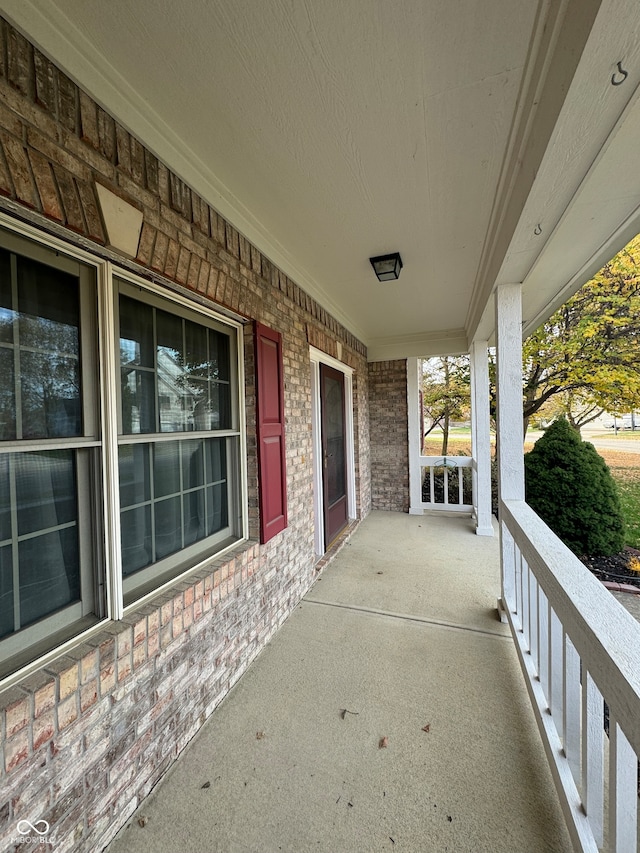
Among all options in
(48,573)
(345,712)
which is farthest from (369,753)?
(48,573)

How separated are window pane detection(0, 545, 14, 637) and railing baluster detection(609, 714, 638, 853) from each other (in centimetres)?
187

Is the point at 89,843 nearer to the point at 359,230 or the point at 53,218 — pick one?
the point at 53,218

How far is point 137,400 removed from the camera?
1621mm

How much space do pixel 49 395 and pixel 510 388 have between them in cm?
270

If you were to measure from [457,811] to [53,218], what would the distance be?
2.69m

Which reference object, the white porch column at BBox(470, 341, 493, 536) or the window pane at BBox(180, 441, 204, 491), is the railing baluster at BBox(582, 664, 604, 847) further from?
the white porch column at BBox(470, 341, 493, 536)

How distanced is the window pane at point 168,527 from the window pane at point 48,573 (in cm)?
40

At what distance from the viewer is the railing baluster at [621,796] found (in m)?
0.99

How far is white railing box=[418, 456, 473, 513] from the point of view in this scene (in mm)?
5566

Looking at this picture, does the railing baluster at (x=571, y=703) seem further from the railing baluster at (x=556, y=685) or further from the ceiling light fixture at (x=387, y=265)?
the ceiling light fixture at (x=387, y=265)

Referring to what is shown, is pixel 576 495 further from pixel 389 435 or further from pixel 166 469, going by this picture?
pixel 166 469

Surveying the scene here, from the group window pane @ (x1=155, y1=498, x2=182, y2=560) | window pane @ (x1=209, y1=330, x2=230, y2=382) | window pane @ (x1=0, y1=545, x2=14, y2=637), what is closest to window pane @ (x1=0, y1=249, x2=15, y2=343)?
window pane @ (x1=0, y1=545, x2=14, y2=637)

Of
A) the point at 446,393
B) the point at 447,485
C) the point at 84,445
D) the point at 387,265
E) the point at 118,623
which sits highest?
→ the point at 387,265

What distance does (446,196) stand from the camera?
6.86 ft
